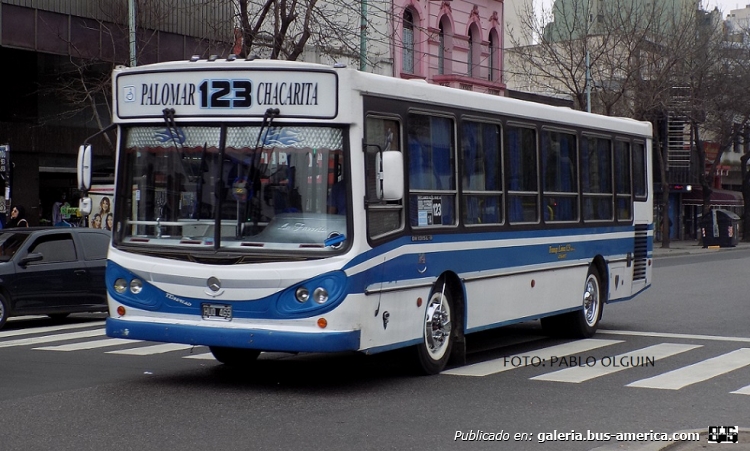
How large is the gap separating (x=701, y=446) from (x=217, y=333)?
429cm

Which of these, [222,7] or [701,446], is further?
[222,7]

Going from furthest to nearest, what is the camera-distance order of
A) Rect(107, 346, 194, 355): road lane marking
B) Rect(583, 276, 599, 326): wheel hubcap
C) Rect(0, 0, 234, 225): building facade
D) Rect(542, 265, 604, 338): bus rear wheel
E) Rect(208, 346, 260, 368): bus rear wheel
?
Rect(0, 0, 234, 225): building facade < Rect(583, 276, 599, 326): wheel hubcap < Rect(542, 265, 604, 338): bus rear wheel < Rect(107, 346, 194, 355): road lane marking < Rect(208, 346, 260, 368): bus rear wheel

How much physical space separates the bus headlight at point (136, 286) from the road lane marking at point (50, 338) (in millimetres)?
4560

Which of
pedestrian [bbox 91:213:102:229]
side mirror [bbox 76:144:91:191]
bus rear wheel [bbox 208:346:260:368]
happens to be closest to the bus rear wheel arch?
bus rear wheel [bbox 208:346:260:368]

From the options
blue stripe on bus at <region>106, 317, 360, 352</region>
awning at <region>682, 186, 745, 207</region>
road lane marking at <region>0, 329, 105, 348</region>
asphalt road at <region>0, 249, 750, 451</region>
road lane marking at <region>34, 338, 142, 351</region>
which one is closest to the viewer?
asphalt road at <region>0, 249, 750, 451</region>

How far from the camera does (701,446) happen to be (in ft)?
25.3

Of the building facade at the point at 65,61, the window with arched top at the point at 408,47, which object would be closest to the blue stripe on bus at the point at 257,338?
the building facade at the point at 65,61

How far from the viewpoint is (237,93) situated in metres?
10.2

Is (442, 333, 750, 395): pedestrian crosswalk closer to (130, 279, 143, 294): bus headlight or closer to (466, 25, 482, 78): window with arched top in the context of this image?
(130, 279, 143, 294): bus headlight

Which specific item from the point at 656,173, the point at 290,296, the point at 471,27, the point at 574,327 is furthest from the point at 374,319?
the point at 656,173

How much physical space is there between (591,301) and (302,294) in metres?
6.63

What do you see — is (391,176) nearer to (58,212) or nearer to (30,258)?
(30,258)

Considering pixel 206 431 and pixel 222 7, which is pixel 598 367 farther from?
pixel 222 7

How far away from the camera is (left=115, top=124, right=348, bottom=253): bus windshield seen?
10062mm
